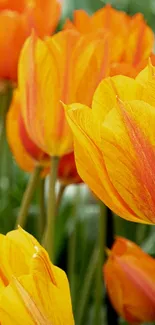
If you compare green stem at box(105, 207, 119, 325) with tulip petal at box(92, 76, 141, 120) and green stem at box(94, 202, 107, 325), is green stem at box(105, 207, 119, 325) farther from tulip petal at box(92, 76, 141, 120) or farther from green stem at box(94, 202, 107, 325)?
tulip petal at box(92, 76, 141, 120)

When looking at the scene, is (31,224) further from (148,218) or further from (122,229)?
(148,218)

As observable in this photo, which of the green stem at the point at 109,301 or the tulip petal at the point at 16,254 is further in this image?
the green stem at the point at 109,301

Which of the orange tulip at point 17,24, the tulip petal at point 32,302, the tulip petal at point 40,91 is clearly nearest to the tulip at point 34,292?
the tulip petal at point 32,302

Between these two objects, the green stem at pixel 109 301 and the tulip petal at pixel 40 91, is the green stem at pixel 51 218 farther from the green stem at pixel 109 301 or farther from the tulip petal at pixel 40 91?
the green stem at pixel 109 301

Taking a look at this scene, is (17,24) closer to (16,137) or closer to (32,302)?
(16,137)

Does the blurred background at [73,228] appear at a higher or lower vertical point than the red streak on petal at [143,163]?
lower

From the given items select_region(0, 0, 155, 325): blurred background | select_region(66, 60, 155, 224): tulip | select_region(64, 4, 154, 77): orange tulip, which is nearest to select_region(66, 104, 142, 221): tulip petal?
select_region(66, 60, 155, 224): tulip

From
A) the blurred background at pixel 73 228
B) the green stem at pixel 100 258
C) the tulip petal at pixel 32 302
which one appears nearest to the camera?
the tulip petal at pixel 32 302

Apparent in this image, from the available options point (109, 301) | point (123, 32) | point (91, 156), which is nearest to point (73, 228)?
point (109, 301)
